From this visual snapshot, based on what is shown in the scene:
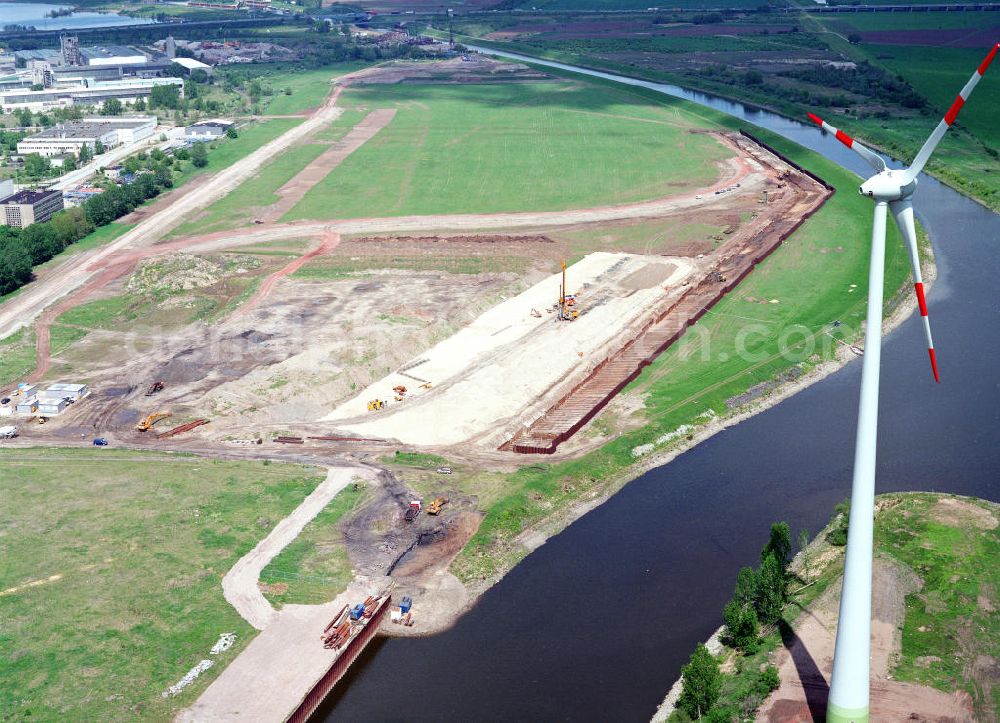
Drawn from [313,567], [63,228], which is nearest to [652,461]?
[313,567]

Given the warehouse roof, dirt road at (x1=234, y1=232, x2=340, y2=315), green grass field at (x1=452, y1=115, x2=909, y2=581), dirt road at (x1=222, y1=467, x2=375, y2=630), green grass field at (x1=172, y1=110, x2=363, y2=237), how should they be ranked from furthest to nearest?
green grass field at (x1=172, y1=110, x2=363, y2=237)
the warehouse roof
dirt road at (x1=234, y1=232, x2=340, y2=315)
green grass field at (x1=452, y1=115, x2=909, y2=581)
dirt road at (x1=222, y1=467, x2=375, y2=630)

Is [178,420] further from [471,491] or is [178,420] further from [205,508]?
[471,491]

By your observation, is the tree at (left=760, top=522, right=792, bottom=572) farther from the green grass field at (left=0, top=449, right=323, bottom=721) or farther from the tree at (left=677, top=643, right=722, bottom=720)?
the green grass field at (left=0, top=449, right=323, bottom=721)

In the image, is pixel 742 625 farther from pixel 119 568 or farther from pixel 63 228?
pixel 63 228

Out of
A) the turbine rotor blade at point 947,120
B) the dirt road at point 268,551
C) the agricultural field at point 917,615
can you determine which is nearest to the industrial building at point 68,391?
the dirt road at point 268,551

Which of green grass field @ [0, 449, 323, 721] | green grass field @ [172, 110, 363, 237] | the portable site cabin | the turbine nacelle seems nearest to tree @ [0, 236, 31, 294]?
green grass field @ [172, 110, 363, 237]

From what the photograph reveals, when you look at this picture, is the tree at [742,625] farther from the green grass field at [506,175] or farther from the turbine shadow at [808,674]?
the green grass field at [506,175]
